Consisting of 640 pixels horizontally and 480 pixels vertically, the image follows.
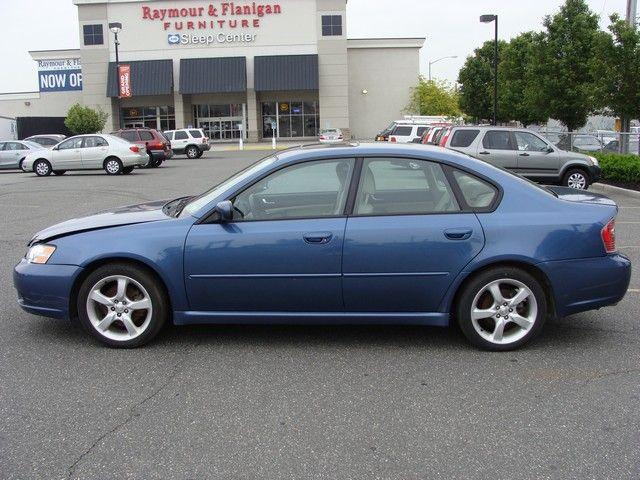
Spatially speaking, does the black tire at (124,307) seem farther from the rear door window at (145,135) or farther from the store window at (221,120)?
the store window at (221,120)

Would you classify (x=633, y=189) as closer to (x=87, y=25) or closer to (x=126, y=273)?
(x=126, y=273)

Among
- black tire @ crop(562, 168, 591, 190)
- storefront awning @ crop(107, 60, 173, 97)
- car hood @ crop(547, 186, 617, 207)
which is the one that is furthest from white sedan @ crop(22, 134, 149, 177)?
storefront awning @ crop(107, 60, 173, 97)

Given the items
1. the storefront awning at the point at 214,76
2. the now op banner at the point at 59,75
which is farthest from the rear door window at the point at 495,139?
the now op banner at the point at 59,75

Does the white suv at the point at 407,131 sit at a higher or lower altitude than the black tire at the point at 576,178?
higher

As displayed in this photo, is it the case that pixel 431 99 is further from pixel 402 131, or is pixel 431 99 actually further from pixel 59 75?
pixel 59 75

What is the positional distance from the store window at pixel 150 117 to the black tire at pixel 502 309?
5772 centimetres

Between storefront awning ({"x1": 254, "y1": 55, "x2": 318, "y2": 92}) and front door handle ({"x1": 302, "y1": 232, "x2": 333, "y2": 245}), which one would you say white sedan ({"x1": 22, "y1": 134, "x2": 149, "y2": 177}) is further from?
storefront awning ({"x1": 254, "y1": 55, "x2": 318, "y2": 92})

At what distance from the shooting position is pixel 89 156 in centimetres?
2361

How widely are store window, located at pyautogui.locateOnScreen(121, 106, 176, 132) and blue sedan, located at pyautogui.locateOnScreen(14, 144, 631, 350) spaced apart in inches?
2244

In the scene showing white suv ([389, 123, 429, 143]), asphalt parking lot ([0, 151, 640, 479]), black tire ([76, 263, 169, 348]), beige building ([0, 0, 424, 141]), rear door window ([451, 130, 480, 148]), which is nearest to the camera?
asphalt parking lot ([0, 151, 640, 479])

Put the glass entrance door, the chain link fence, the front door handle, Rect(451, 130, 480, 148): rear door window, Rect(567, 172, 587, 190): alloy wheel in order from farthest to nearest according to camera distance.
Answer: the glass entrance door, the chain link fence, Rect(451, 130, 480, 148): rear door window, Rect(567, 172, 587, 190): alloy wheel, the front door handle

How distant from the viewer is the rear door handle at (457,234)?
4.77 meters

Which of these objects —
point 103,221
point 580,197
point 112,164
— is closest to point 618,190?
point 580,197

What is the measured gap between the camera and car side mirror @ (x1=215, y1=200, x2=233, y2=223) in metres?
4.77
